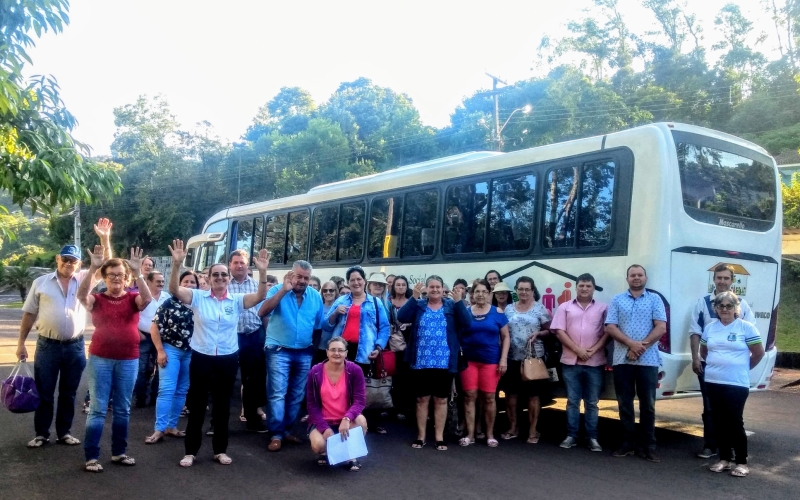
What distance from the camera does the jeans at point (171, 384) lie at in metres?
7.23

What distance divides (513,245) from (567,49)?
144 feet

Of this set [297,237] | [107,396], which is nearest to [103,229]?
[107,396]

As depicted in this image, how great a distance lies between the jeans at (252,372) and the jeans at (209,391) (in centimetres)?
147

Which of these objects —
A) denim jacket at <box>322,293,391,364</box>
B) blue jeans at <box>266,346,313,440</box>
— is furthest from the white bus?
blue jeans at <box>266,346,313,440</box>

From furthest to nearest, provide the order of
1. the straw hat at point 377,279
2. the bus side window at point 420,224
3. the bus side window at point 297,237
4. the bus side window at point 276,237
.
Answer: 1. the bus side window at point 276,237
2. the bus side window at point 297,237
3. the bus side window at point 420,224
4. the straw hat at point 377,279

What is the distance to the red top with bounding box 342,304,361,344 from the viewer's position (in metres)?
7.62

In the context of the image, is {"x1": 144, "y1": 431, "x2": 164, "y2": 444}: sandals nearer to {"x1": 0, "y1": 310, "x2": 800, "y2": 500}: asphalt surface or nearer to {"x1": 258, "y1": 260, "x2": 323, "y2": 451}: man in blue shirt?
{"x1": 0, "y1": 310, "x2": 800, "y2": 500}: asphalt surface

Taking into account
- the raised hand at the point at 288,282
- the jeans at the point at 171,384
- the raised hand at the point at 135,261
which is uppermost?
the raised hand at the point at 135,261

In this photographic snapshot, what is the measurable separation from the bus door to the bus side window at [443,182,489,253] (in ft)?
9.07

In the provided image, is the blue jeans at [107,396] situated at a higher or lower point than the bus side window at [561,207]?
lower

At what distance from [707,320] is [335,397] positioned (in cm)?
371

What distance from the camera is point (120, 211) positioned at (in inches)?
1619

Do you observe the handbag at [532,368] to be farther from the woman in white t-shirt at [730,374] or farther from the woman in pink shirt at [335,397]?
the woman in pink shirt at [335,397]

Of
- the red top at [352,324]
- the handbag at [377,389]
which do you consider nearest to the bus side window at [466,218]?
the red top at [352,324]
